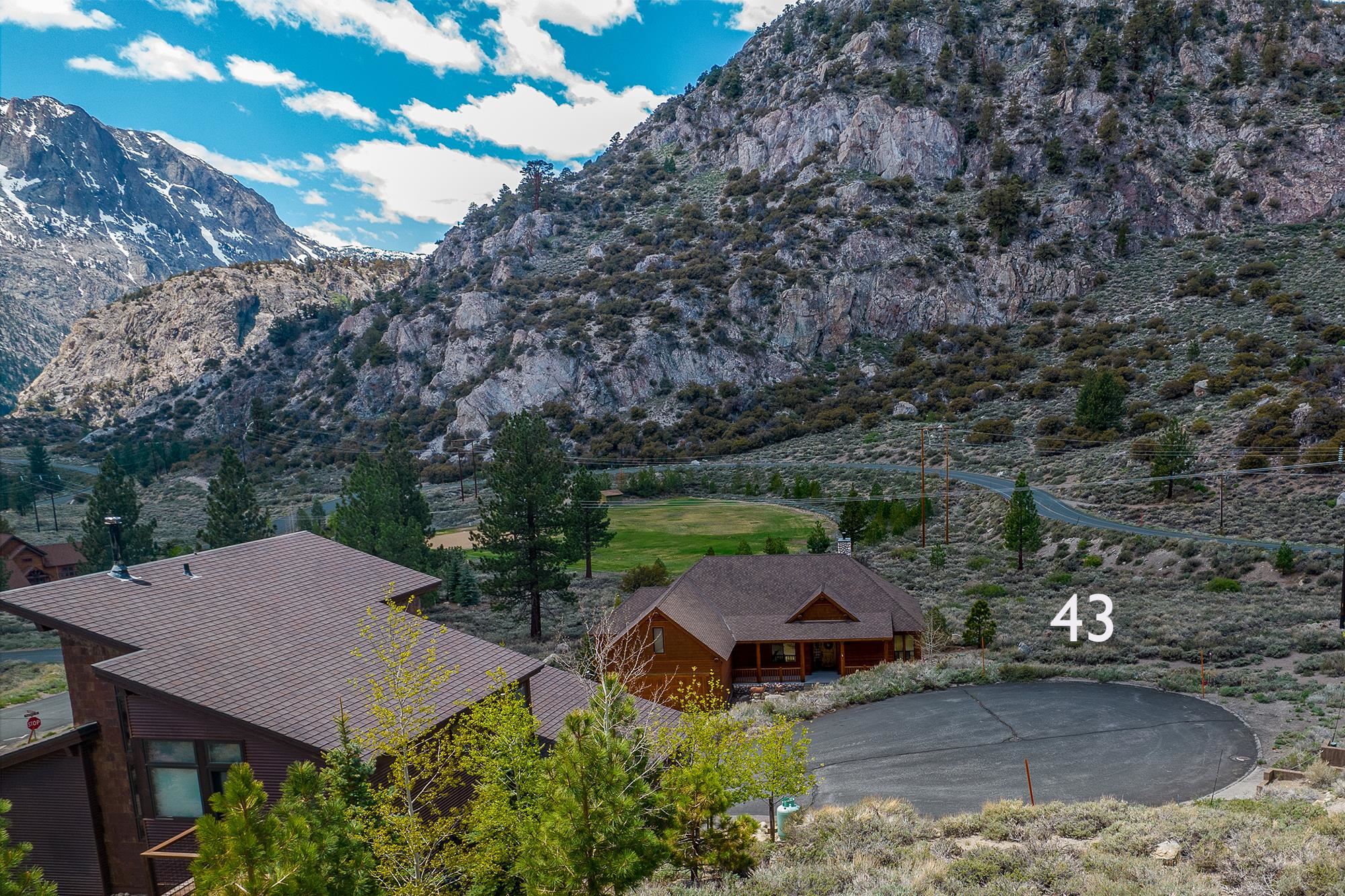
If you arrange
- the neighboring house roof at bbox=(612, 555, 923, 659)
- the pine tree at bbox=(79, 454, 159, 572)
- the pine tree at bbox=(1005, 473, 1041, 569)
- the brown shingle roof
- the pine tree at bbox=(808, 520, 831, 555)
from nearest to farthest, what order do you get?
1. the neighboring house roof at bbox=(612, 555, 923, 659)
2. the pine tree at bbox=(1005, 473, 1041, 569)
3. the pine tree at bbox=(79, 454, 159, 572)
4. the pine tree at bbox=(808, 520, 831, 555)
5. the brown shingle roof

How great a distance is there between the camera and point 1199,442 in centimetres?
6209

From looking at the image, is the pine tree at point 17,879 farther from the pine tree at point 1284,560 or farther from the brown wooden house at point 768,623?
the pine tree at point 1284,560

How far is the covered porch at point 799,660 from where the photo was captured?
35.0 meters

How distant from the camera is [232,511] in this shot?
46.9 m

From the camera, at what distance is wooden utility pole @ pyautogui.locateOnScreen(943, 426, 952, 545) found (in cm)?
5569

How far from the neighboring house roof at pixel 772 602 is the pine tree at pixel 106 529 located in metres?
37.5

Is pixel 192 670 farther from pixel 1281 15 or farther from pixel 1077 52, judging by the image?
pixel 1281 15

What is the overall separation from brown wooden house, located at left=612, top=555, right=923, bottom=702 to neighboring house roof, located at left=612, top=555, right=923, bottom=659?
5 centimetres

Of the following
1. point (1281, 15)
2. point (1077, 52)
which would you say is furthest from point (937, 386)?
point (1281, 15)

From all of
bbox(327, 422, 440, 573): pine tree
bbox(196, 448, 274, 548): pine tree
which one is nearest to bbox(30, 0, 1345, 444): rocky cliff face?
bbox(327, 422, 440, 573): pine tree

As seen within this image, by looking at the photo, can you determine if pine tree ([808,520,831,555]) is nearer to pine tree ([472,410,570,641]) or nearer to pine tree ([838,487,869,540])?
pine tree ([838,487,869,540])

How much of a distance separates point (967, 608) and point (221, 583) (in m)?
37.5

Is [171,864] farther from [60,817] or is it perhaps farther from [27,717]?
[27,717]

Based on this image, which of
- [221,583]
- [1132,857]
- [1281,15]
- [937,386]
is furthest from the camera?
[1281,15]
